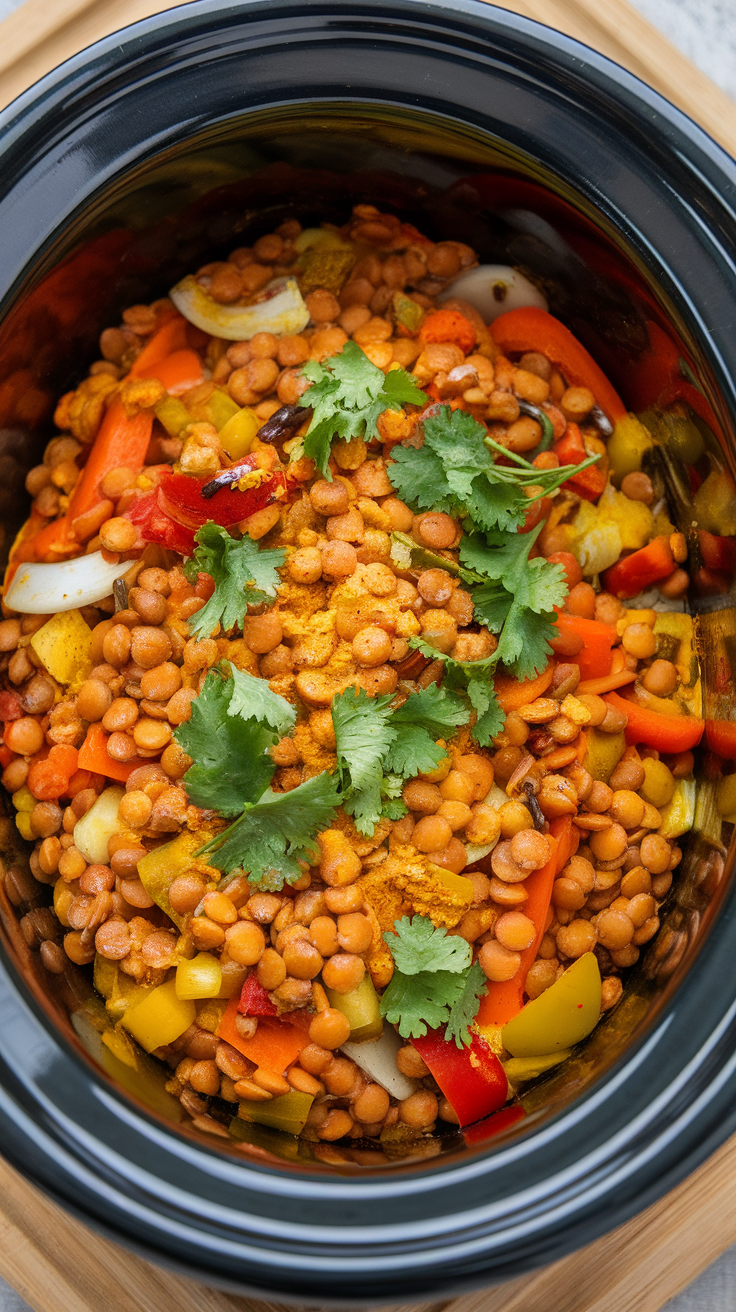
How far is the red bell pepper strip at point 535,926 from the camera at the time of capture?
214 cm

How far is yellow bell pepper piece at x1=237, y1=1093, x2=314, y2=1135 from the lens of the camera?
6.73ft

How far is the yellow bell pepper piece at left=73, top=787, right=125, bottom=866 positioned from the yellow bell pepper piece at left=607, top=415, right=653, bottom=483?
1472 millimetres

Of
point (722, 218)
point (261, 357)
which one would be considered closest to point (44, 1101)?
point (261, 357)

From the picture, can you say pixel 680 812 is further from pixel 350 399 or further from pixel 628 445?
pixel 350 399

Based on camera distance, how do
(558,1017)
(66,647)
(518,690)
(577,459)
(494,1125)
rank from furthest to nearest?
(577,459) → (66,647) → (518,690) → (558,1017) → (494,1125)

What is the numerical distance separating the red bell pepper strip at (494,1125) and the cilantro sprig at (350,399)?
139 centimetres

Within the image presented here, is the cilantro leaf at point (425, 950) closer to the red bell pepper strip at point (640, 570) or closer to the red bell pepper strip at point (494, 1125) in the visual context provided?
the red bell pepper strip at point (494, 1125)

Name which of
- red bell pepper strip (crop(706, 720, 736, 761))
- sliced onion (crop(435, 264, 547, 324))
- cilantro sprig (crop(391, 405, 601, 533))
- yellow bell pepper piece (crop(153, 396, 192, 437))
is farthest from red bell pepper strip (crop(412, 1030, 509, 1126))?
sliced onion (crop(435, 264, 547, 324))

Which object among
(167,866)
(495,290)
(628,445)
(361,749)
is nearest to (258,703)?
(361,749)

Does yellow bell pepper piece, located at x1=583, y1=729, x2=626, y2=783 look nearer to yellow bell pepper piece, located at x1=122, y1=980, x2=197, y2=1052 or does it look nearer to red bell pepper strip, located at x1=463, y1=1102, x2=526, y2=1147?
red bell pepper strip, located at x1=463, y1=1102, x2=526, y2=1147

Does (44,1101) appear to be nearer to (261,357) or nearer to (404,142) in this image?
(261,357)

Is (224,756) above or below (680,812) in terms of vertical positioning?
below

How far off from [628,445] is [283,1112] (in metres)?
1.76

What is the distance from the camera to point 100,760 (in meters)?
2.23
